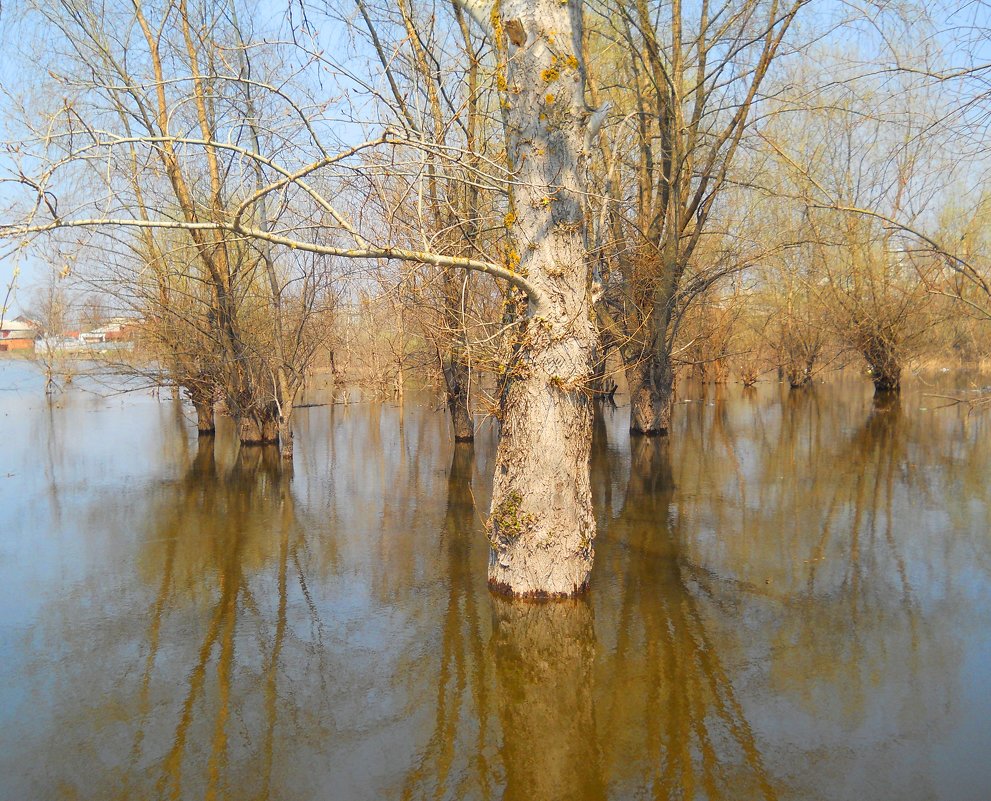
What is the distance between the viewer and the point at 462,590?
6441 millimetres

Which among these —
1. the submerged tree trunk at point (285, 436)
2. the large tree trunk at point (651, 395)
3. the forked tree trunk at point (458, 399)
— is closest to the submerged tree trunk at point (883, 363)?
the large tree trunk at point (651, 395)

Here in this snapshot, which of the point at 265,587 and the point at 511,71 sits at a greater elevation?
the point at 511,71

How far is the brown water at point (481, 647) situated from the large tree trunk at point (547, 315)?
0.48m

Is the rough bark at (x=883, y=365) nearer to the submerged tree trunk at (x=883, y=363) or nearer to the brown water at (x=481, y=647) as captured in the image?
the submerged tree trunk at (x=883, y=363)

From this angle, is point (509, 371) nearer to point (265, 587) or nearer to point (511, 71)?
point (511, 71)

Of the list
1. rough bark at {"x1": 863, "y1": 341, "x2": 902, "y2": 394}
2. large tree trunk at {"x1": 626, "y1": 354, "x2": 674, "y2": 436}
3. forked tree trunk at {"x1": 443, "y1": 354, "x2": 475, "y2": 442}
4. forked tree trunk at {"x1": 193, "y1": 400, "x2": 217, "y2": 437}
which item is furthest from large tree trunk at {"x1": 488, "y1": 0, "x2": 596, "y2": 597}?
rough bark at {"x1": 863, "y1": 341, "x2": 902, "y2": 394}

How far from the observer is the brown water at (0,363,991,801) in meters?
3.77

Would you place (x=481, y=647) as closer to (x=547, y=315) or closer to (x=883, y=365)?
(x=547, y=315)

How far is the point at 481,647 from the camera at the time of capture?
5270 mm

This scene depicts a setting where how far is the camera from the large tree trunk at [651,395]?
15.5m

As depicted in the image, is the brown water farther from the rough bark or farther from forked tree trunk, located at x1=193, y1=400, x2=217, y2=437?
the rough bark

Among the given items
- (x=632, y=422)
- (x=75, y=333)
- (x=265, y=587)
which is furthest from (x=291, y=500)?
(x=75, y=333)

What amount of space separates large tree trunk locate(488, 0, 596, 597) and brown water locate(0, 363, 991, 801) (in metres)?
0.48

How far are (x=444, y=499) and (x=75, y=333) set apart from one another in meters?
13.8
